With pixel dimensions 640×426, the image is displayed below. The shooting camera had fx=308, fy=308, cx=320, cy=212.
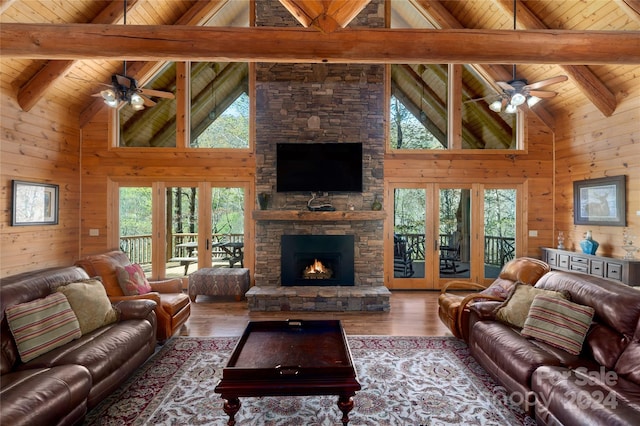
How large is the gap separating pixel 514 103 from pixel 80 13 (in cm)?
649

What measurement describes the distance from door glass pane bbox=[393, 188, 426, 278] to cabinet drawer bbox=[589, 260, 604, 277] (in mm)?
2538

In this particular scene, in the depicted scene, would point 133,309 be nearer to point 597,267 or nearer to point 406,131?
point 406,131

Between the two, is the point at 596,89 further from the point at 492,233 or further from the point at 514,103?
the point at 492,233

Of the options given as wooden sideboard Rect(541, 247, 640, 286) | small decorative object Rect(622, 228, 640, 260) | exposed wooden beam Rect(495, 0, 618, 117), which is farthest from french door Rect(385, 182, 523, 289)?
exposed wooden beam Rect(495, 0, 618, 117)

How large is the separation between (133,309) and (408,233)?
477 cm

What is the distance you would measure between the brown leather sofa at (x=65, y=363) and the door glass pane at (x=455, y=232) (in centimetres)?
520

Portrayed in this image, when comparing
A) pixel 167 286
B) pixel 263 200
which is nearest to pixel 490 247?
pixel 263 200

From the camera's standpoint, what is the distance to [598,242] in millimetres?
5086

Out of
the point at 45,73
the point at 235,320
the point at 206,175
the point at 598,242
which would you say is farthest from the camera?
the point at 206,175

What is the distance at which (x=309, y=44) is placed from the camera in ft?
10.9

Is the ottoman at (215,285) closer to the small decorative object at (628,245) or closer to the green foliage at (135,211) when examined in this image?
the green foliage at (135,211)

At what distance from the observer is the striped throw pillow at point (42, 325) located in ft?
7.30

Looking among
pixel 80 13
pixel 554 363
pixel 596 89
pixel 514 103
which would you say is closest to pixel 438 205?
pixel 514 103

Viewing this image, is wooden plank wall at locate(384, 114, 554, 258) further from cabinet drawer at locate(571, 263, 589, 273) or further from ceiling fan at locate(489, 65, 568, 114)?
ceiling fan at locate(489, 65, 568, 114)
